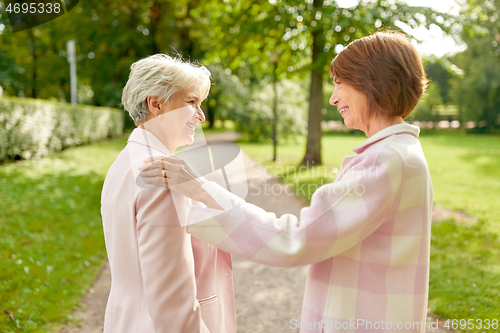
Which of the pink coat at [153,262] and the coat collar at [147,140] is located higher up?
the coat collar at [147,140]

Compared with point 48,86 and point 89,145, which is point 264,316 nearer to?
point 89,145

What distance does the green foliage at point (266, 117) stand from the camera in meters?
20.2

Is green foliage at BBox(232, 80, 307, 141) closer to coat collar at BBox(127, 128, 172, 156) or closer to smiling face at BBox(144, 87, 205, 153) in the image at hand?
smiling face at BBox(144, 87, 205, 153)

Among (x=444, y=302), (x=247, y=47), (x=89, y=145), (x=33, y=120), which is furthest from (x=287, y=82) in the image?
(x=444, y=302)

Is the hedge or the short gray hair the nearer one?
the short gray hair

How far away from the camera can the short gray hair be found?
1537mm

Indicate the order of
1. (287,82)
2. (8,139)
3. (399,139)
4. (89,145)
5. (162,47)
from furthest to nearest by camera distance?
(162,47), (287,82), (89,145), (8,139), (399,139)

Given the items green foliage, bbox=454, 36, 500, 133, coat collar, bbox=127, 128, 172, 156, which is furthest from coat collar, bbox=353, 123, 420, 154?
green foliage, bbox=454, 36, 500, 133

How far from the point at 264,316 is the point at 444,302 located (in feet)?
6.17

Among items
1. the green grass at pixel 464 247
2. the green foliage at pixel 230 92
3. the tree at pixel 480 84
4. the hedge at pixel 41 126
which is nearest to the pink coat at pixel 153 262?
the green grass at pixel 464 247

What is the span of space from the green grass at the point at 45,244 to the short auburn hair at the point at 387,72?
132 inches

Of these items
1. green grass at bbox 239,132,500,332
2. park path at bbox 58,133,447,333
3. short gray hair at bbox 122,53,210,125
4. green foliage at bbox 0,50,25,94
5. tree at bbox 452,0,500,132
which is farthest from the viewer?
tree at bbox 452,0,500,132

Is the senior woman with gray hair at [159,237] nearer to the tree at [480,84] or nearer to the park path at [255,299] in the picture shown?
the park path at [255,299]

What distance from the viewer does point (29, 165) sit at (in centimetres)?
996
